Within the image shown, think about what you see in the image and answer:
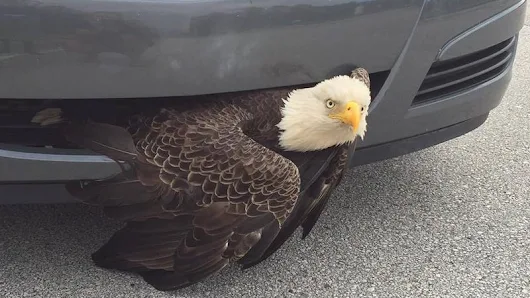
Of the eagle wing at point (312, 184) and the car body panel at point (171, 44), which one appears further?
the eagle wing at point (312, 184)

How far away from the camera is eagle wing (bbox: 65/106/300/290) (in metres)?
2.09

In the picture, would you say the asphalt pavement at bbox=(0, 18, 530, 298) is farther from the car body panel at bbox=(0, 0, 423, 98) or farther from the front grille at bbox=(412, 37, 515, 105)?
the car body panel at bbox=(0, 0, 423, 98)

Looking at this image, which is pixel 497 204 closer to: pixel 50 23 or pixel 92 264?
pixel 92 264

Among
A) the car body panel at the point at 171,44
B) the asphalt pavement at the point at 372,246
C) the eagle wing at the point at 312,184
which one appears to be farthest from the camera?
the asphalt pavement at the point at 372,246

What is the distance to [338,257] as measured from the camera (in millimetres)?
2619

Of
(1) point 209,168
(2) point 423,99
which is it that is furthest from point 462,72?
(1) point 209,168

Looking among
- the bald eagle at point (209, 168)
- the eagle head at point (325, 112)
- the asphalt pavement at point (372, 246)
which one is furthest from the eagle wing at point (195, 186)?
the asphalt pavement at point (372, 246)

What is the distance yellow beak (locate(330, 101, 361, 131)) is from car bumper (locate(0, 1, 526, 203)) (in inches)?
7.3

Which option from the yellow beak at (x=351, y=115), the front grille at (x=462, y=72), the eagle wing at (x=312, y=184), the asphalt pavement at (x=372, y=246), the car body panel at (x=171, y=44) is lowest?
the asphalt pavement at (x=372, y=246)

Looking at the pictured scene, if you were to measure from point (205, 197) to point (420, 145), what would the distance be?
2.94 feet

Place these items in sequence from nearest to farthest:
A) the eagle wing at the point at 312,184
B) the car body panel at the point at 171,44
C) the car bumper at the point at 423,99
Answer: the car body panel at the point at 171,44 → the car bumper at the point at 423,99 → the eagle wing at the point at 312,184

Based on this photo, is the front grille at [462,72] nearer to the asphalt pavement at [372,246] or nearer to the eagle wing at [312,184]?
the eagle wing at [312,184]

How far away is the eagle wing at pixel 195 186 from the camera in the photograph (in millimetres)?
2094

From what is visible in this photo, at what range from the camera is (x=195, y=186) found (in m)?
2.10
